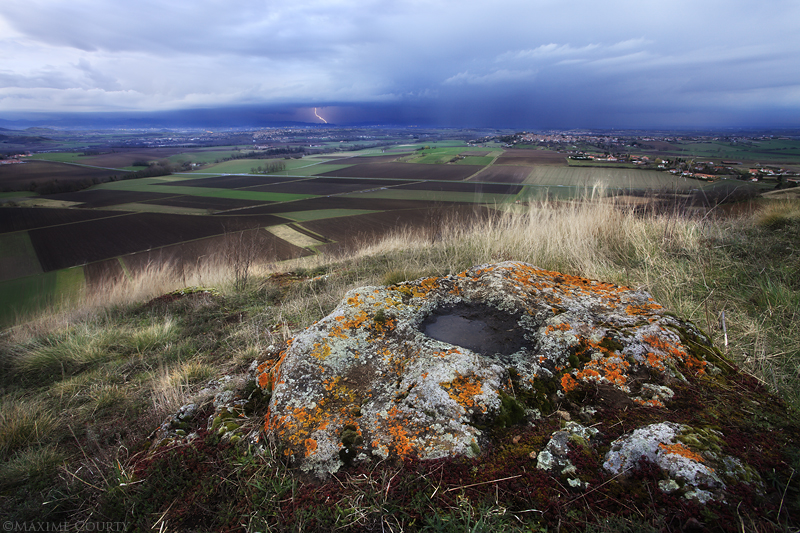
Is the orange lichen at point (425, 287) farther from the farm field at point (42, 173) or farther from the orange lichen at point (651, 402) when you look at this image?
the farm field at point (42, 173)

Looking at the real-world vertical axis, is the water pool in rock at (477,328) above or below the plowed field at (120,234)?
above

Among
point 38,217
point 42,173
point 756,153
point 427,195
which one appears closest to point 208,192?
point 38,217

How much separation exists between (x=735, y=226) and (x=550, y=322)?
673cm

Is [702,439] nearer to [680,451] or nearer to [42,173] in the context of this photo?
[680,451]

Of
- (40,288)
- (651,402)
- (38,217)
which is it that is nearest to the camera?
Result: (651,402)

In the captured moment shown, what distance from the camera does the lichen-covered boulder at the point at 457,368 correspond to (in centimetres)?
164

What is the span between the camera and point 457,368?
6.20 feet

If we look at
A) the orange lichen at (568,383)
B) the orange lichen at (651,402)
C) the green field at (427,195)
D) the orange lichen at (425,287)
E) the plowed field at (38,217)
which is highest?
the orange lichen at (425,287)

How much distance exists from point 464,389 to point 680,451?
2.94 feet

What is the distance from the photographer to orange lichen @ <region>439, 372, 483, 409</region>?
1724mm

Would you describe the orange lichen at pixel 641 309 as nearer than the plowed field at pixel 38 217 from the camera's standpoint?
Yes

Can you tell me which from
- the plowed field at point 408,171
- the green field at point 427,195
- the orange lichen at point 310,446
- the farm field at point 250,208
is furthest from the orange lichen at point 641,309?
the plowed field at point 408,171

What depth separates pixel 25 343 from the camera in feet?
15.5

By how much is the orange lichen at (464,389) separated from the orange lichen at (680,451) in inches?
30.5
